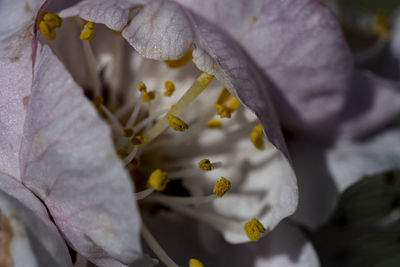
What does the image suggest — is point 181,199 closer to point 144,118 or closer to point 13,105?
point 144,118

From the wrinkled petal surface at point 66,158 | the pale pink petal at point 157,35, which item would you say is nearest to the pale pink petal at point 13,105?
the wrinkled petal surface at point 66,158

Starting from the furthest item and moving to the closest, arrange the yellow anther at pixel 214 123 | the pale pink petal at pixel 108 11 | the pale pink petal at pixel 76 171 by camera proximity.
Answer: the yellow anther at pixel 214 123, the pale pink petal at pixel 108 11, the pale pink petal at pixel 76 171

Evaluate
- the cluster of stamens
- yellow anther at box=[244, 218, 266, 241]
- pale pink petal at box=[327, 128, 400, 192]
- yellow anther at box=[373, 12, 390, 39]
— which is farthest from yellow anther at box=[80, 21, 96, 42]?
yellow anther at box=[373, 12, 390, 39]

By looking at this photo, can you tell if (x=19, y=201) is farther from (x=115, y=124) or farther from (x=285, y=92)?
(x=285, y=92)

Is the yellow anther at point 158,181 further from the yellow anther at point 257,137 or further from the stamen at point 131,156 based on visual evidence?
the yellow anther at point 257,137

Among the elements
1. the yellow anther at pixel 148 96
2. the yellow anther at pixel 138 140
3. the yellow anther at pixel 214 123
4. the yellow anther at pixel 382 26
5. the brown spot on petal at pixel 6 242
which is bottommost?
the yellow anther at pixel 382 26

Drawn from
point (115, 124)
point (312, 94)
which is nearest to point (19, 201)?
point (115, 124)

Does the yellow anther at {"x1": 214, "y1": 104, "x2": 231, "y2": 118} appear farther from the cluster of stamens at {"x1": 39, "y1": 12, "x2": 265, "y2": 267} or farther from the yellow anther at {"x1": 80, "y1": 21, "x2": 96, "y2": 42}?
the yellow anther at {"x1": 80, "y1": 21, "x2": 96, "y2": 42}

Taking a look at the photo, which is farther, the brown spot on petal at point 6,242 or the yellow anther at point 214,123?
the yellow anther at point 214,123

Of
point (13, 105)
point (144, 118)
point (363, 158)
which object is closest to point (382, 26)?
point (363, 158)
